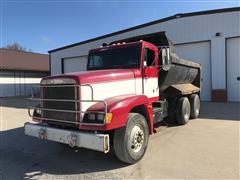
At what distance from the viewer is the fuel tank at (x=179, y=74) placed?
7428mm

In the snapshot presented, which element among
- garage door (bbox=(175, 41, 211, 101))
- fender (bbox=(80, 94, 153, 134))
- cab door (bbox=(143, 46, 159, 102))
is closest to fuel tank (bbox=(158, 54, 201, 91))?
cab door (bbox=(143, 46, 159, 102))

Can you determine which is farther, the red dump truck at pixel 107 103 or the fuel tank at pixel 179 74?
the fuel tank at pixel 179 74

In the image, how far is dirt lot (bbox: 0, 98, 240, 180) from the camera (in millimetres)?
4488

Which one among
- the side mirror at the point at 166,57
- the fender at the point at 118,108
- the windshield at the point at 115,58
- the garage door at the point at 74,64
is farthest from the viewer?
the garage door at the point at 74,64

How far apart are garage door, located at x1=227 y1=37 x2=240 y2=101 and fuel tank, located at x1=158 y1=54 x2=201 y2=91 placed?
5930mm

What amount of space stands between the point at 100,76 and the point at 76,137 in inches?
52.0

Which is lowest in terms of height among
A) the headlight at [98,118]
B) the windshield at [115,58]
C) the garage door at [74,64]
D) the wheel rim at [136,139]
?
the wheel rim at [136,139]

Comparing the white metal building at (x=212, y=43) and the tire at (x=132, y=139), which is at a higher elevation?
the white metal building at (x=212, y=43)

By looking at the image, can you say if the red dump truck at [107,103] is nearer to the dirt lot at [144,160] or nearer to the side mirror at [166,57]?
the side mirror at [166,57]

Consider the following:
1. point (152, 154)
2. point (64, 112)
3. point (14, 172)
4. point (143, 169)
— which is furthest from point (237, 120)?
point (14, 172)

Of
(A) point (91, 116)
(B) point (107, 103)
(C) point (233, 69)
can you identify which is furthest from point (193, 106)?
(C) point (233, 69)

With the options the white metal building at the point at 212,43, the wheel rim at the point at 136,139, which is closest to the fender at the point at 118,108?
the wheel rim at the point at 136,139

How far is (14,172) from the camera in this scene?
4.71 metres

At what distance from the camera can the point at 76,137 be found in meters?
4.46
